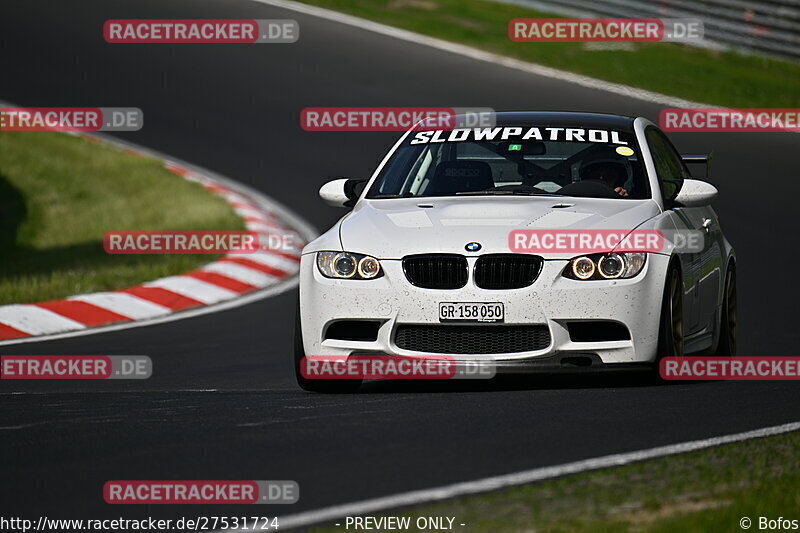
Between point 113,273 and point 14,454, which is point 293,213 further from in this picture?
point 14,454

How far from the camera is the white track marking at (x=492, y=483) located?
16.8ft

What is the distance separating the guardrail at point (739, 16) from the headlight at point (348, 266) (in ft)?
53.3

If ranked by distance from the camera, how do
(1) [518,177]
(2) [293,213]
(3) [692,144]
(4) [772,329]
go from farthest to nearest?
(3) [692,144]
(2) [293,213]
(4) [772,329]
(1) [518,177]

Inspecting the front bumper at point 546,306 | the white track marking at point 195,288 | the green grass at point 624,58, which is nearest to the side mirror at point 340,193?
the front bumper at point 546,306

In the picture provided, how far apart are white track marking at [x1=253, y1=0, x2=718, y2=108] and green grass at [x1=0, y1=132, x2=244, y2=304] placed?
6106mm

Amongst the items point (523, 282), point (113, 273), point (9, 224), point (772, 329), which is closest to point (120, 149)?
point (9, 224)

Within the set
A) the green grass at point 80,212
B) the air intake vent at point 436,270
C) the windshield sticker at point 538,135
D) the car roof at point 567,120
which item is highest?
the car roof at point 567,120

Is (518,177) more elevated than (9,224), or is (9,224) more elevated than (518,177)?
(518,177)

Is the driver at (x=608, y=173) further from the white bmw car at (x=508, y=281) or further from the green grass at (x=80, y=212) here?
the green grass at (x=80, y=212)

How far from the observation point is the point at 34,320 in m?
12.2

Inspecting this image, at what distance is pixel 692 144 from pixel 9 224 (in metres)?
8.04

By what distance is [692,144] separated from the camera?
19.2 m

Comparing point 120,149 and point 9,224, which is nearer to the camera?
point 9,224

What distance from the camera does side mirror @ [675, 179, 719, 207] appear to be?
8.73 meters
